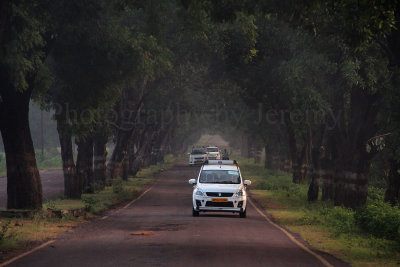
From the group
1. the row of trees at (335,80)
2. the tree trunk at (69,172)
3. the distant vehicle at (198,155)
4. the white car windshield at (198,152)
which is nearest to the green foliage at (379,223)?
the row of trees at (335,80)

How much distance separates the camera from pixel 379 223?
20.2 meters

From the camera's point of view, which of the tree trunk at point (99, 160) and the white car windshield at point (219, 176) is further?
the tree trunk at point (99, 160)

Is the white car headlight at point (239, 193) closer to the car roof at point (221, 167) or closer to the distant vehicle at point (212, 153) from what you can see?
the car roof at point (221, 167)

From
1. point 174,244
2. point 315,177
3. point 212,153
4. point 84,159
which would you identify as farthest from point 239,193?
point 212,153

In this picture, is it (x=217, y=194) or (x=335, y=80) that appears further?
(x=335, y=80)

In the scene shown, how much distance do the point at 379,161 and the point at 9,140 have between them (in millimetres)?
28996

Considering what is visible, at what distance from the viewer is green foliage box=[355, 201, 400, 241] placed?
63.8 feet

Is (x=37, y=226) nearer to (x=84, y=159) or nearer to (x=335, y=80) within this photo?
(x=335, y=80)

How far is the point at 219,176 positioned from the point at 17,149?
22.7 feet

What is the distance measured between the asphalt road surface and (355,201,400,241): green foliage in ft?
8.64

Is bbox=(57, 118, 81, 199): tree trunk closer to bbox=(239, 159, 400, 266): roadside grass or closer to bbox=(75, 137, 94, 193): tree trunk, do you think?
bbox=(75, 137, 94, 193): tree trunk

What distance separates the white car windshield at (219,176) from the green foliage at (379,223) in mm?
5012

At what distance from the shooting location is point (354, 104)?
1183 inches

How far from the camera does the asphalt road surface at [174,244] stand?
42.8ft
